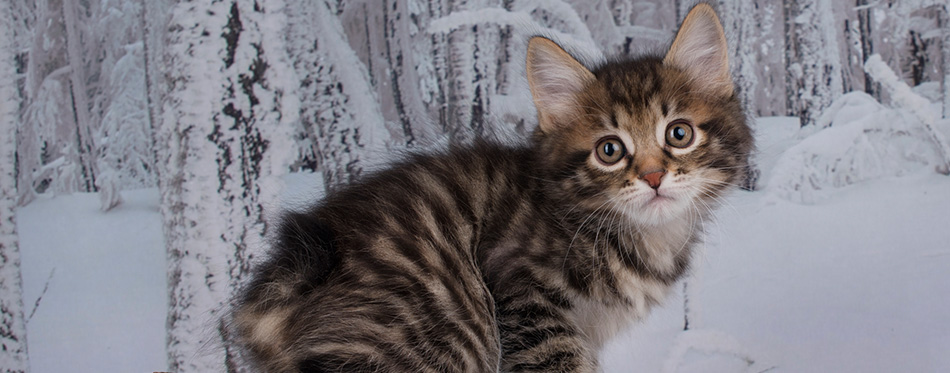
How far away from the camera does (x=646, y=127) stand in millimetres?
1552

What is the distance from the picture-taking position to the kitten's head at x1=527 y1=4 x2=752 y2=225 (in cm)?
152

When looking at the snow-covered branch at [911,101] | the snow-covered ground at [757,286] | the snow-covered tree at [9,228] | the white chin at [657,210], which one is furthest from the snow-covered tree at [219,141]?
the snow-covered branch at [911,101]

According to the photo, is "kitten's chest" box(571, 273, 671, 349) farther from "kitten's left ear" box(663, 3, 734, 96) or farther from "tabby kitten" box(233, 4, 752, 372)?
"kitten's left ear" box(663, 3, 734, 96)

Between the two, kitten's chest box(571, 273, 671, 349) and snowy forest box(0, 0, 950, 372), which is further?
snowy forest box(0, 0, 950, 372)

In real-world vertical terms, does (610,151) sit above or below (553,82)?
below

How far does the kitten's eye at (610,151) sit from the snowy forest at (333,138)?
48 cm

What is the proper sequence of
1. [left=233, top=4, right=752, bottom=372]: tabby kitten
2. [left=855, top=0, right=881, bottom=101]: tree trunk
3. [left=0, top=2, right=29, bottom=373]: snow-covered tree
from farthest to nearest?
[left=855, top=0, right=881, bottom=101]: tree trunk
[left=0, top=2, right=29, bottom=373]: snow-covered tree
[left=233, top=4, right=752, bottom=372]: tabby kitten

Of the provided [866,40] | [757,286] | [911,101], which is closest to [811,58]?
[866,40]

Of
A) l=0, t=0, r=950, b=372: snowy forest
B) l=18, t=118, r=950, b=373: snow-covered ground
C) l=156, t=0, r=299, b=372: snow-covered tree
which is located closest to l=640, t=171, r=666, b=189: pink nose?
l=0, t=0, r=950, b=372: snowy forest

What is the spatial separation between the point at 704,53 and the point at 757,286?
138 centimetres

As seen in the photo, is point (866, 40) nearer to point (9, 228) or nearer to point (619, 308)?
point (619, 308)

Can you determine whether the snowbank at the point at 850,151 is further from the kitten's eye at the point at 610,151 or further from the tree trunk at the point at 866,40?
the kitten's eye at the point at 610,151

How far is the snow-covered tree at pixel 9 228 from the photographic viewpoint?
2.44 metres

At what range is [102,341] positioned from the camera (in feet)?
9.23
